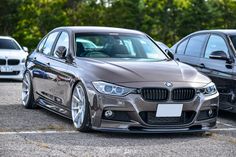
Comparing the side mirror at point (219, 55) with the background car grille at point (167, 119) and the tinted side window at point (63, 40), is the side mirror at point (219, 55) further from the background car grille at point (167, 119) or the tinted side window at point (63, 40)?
the tinted side window at point (63, 40)

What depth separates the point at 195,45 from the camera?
10.9 m

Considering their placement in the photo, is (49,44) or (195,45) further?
(195,45)

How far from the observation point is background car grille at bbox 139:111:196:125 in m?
7.53

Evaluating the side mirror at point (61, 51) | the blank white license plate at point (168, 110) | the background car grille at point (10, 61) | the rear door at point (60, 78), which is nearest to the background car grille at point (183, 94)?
the blank white license plate at point (168, 110)

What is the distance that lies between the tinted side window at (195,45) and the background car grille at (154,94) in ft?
10.6

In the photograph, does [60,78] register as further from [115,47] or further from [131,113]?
[131,113]

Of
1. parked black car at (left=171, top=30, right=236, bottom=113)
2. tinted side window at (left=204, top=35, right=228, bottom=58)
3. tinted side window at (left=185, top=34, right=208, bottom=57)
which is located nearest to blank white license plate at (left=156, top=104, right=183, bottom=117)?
parked black car at (left=171, top=30, right=236, bottom=113)

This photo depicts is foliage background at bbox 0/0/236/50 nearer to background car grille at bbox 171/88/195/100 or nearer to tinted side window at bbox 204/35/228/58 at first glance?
tinted side window at bbox 204/35/228/58

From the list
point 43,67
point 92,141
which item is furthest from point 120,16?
point 92,141

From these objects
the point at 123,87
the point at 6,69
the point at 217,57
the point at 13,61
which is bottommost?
the point at 6,69

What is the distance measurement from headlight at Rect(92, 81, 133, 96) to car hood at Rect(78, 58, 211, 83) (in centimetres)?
7

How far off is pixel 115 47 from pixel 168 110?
1702mm

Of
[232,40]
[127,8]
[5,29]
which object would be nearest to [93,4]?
[127,8]

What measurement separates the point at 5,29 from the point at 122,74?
39.7 m
